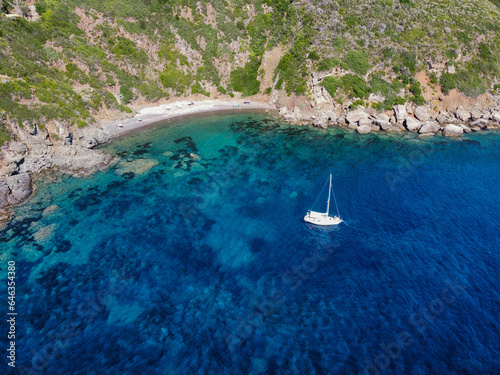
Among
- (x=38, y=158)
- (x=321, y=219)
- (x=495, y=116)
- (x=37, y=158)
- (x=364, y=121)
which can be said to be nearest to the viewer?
(x=321, y=219)

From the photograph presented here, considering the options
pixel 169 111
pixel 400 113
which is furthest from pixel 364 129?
pixel 169 111

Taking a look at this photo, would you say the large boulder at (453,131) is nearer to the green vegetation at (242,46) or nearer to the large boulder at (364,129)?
the green vegetation at (242,46)

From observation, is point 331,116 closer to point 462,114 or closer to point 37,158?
point 462,114

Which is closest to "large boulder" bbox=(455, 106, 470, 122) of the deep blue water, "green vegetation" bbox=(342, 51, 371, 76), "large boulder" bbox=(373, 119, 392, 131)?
"large boulder" bbox=(373, 119, 392, 131)

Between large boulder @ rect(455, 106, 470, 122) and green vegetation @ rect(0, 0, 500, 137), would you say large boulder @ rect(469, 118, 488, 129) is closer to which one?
large boulder @ rect(455, 106, 470, 122)

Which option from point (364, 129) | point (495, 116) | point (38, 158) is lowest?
point (38, 158)

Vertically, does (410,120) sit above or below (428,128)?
above

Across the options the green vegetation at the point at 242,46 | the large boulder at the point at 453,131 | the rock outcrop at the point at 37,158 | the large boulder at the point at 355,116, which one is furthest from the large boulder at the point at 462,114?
the rock outcrop at the point at 37,158
